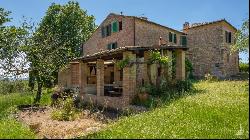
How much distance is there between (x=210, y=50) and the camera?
35094 mm

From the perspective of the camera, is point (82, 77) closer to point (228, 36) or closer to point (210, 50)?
point (210, 50)

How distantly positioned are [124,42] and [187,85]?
1325 cm

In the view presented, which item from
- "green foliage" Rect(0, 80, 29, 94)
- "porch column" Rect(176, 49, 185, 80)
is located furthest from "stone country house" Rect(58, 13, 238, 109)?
"green foliage" Rect(0, 80, 29, 94)

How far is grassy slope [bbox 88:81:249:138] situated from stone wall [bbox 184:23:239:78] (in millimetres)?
21967

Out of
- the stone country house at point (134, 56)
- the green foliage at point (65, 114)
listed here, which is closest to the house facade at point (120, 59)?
the stone country house at point (134, 56)

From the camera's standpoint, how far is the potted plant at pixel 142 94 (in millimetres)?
15978

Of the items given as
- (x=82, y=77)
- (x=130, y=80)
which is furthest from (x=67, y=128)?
(x=82, y=77)

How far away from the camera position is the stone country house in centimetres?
1764

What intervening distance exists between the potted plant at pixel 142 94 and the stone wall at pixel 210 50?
19641mm

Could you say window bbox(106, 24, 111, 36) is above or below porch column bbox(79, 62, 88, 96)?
above

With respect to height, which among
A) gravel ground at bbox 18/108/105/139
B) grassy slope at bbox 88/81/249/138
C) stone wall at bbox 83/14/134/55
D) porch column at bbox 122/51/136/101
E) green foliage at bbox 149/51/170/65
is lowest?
gravel ground at bbox 18/108/105/139

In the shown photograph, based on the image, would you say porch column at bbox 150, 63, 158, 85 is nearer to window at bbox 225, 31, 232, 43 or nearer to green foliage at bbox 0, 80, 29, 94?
green foliage at bbox 0, 80, 29, 94

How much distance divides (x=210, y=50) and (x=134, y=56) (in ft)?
66.9

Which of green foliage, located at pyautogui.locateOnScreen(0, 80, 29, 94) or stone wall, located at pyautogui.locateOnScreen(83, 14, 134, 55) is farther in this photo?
stone wall, located at pyautogui.locateOnScreen(83, 14, 134, 55)
